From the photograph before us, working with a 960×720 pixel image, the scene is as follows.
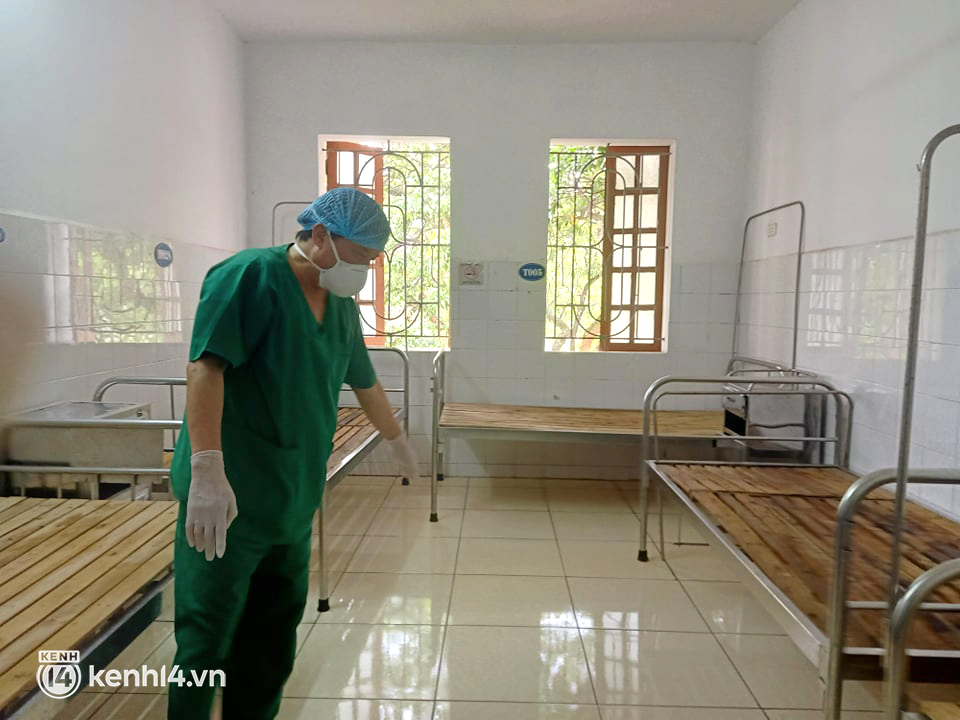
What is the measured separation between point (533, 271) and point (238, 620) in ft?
10.0

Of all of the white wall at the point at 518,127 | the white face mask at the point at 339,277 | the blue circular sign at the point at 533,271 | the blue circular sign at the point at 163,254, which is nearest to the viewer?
the white face mask at the point at 339,277

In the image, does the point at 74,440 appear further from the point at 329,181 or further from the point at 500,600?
the point at 329,181

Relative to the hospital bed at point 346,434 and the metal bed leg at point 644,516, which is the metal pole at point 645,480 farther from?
the hospital bed at point 346,434

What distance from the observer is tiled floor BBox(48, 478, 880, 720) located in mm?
1973

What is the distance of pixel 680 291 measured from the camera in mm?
4180

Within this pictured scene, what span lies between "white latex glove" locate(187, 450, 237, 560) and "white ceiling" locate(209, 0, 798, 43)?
3.05 m

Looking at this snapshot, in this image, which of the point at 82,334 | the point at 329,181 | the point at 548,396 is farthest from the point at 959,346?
the point at 329,181

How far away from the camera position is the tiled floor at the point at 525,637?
1.97 metres

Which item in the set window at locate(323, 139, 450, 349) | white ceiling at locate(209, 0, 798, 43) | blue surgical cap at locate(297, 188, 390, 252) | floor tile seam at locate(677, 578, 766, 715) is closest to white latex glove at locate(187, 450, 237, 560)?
blue surgical cap at locate(297, 188, 390, 252)

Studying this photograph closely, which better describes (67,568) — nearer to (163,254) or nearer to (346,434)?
(346,434)

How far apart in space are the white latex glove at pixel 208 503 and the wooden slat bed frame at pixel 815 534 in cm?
142

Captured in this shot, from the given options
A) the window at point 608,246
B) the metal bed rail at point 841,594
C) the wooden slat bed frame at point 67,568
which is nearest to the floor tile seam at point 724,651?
the metal bed rail at point 841,594

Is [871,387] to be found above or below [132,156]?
below

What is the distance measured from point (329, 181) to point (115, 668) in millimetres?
3221
